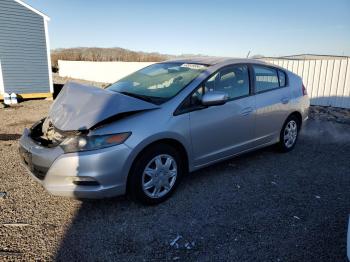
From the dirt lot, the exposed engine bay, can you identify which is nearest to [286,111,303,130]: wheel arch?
the dirt lot

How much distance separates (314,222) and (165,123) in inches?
75.7

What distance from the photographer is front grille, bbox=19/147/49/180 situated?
3.24 m

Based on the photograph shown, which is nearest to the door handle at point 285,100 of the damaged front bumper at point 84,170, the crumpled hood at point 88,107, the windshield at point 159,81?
the windshield at point 159,81

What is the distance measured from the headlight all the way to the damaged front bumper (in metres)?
0.04

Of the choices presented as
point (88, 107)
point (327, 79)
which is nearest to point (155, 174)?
point (88, 107)

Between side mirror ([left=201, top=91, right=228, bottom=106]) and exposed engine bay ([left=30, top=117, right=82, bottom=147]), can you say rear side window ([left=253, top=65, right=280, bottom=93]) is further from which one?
exposed engine bay ([left=30, top=117, right=82, bottom=147])

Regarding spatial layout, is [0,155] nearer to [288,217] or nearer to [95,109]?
[95,109]

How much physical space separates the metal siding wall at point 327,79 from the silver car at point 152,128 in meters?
5.89

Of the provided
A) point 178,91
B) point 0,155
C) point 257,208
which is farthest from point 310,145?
point 0,155

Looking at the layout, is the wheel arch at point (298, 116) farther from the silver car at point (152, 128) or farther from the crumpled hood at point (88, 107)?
the crumpled hood at point (88, 107)

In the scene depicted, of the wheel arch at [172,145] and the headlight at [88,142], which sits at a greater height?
the headlight at [88,142]

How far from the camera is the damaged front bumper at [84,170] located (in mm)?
3059

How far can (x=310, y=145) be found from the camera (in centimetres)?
624

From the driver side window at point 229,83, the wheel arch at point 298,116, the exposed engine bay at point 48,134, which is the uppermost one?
the driver side window at point 229,83
